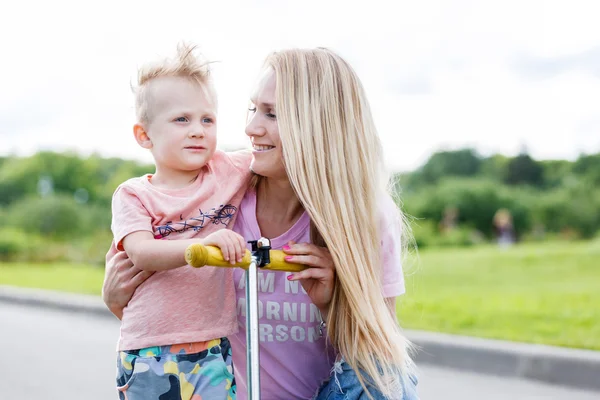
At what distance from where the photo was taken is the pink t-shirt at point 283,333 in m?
2.61

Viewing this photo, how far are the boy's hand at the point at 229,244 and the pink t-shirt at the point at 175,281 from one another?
38cm

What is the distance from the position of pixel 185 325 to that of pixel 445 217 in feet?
65.6

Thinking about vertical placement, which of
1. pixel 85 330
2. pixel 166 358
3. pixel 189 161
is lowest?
pixel 85 330

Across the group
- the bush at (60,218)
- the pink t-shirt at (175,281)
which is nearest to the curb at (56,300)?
the pink t-shirt at (175,281)

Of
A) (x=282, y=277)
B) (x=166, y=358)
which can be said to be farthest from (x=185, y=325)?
(x=282, y=277)

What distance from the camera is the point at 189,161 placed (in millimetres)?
2445

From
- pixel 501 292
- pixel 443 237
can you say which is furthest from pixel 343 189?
pixel 443 237

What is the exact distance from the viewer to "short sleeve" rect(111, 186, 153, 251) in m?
2.33

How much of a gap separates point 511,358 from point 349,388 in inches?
146

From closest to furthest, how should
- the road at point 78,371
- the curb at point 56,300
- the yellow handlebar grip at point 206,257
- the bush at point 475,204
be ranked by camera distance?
the yellow handlebar grip at point 206,257 < the road at point 78,371 < the curb at point 56,300 < the bush at point 475,204

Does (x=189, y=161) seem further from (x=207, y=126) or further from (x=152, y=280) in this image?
(x=152, y=280)

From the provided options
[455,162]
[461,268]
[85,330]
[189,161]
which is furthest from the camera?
[455,162]

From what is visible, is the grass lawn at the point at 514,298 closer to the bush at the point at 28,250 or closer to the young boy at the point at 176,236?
the young boy at the point at 176,236

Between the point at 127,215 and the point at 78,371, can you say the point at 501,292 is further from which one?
the point at 127,215
